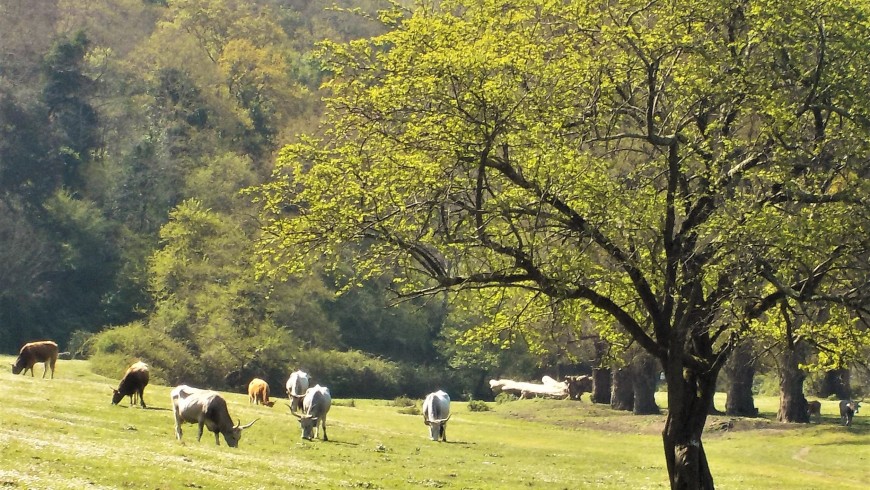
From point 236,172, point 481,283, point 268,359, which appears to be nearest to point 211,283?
point 268,359

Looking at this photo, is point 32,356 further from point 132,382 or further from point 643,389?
point 643,389

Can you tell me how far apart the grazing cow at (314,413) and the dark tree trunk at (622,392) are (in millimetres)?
28438

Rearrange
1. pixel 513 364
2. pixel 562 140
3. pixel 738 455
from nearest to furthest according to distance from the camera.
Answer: pixel 562 140 < pixel 738 455 < pixel 513 364

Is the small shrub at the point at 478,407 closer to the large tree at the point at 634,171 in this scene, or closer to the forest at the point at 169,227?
the forest at the point at 169,227

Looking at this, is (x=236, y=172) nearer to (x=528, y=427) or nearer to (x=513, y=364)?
(x=513, y=364)

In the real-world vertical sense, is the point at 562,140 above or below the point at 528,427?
above

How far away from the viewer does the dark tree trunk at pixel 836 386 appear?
75438mm

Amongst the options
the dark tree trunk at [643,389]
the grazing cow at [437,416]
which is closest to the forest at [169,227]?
the dark tree trunk at [643,389]

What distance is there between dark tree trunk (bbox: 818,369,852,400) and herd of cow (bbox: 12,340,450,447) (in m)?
38.0

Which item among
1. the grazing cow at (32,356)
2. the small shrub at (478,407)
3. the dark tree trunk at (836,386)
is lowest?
the small shrub at (478,407)

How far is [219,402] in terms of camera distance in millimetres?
32656

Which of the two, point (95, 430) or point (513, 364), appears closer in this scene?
point (95, 430)

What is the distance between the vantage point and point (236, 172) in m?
96.9

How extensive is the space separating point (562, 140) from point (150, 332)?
57732 mm
